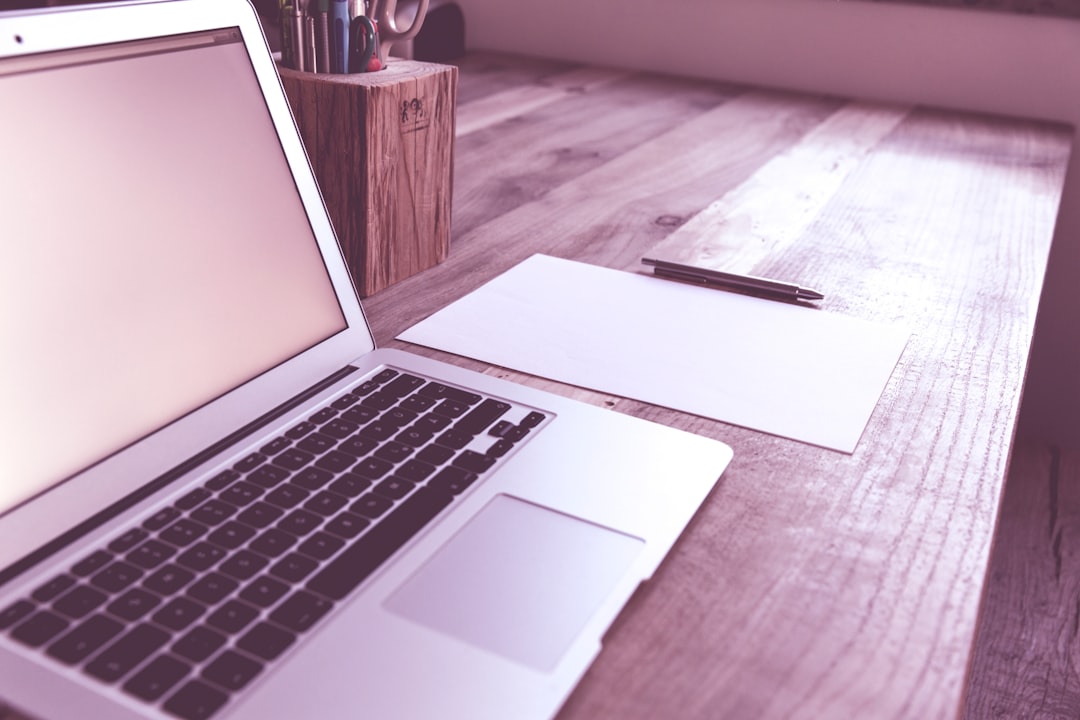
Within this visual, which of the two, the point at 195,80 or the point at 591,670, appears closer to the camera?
the point at 591,670

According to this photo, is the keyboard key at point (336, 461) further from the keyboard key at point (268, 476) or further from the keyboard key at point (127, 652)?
the keyboard key at point (127, 652)

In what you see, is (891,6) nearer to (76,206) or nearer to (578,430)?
(578,430)

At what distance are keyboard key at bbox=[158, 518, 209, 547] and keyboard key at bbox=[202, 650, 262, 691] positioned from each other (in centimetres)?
8

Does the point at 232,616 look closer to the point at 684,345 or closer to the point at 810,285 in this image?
the point at 684,345

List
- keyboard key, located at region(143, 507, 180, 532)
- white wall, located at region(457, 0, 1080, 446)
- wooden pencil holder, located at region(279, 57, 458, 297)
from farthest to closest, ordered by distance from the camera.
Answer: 1. white wall, located at region(457, 0, 1080, 446)
2. wooden pencil holder, located at region(279, 57, 458, 297)
3. keyboard key, located at region(143, 507, 180, 532)

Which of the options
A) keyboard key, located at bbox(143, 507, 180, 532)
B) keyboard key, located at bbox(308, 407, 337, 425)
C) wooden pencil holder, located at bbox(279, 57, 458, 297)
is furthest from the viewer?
wooden pencil holder, located at bbox(279, 57, 458, 297)

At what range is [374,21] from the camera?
0.80 meters

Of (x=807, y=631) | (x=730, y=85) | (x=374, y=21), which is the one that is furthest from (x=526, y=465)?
(x=730, y=85)

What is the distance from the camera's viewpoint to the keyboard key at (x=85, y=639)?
0.39 m

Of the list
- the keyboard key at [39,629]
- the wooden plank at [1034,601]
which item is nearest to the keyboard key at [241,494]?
the keyboard key at [39,629]

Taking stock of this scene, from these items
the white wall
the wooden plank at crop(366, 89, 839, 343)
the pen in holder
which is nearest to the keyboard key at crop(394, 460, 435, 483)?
the wooden plank at crop(366, 89, 839, 343)

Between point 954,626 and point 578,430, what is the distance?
242 millimetres

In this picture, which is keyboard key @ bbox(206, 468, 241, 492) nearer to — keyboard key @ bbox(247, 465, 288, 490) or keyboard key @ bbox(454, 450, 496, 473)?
keyboard key @ bbox(247, 465, 288, 490)

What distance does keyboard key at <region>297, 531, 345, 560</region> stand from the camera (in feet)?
1.52
